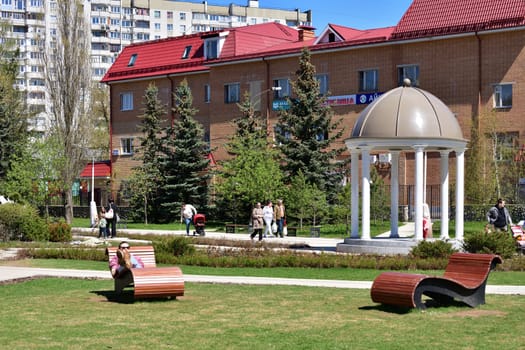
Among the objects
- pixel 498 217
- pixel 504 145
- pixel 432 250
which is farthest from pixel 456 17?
pixel 432 250

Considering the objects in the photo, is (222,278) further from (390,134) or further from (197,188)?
(197,188)

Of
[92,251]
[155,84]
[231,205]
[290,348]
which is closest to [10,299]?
[290,348]

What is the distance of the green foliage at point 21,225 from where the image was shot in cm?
3350

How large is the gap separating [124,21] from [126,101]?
213 feet

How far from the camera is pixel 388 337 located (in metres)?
11.2

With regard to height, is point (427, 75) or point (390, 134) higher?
point (427, 75)

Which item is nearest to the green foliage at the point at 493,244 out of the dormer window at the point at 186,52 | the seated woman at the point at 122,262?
the seated woman at the point at 122,262

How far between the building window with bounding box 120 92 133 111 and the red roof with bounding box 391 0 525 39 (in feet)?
77.3

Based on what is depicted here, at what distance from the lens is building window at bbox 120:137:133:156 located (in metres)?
65.1

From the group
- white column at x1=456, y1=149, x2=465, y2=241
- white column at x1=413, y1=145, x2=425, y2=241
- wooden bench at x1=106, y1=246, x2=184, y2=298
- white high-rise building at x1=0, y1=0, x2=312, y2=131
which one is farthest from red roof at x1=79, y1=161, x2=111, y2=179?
white high-rise building at x1=0, y1=0, x2=312, y2=131

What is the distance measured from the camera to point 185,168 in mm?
52594

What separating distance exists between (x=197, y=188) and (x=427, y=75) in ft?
48.6

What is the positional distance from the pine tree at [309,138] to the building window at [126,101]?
21174mm

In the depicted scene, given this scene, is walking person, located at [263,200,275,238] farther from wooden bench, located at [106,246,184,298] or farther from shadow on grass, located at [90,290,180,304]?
wooden bench, located at [106,246,184,298]
